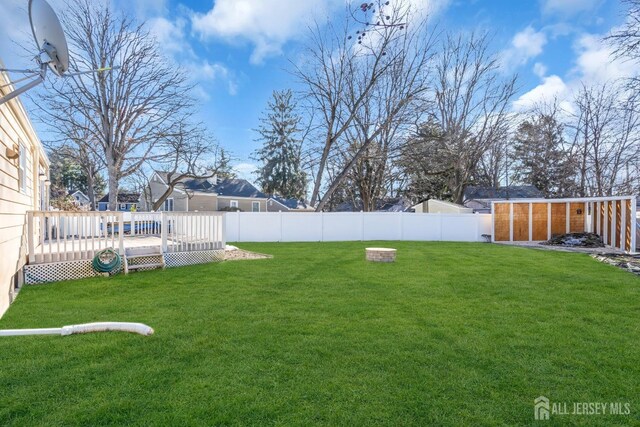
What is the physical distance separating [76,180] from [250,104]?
26.9 m

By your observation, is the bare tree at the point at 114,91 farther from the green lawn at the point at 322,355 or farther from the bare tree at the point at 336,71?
the green lawn at the point at 322,355

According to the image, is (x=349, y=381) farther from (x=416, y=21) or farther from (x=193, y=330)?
(x=416, y=21)

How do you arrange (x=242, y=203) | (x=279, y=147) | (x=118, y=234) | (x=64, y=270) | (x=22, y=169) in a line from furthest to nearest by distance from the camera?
(x=279, y=147) < (x=242, y=203) < (x=118, y=234) < (x=64, y=270) < (x=22, y=169)

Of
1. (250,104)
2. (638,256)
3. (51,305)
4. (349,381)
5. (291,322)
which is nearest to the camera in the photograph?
(349,381)

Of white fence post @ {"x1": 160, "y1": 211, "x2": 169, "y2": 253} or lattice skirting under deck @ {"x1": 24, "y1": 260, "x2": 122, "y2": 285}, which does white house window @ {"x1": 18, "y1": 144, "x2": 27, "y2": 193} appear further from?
white fence post @ {"x1": 160, "y1": 211, "x2": 169, "y2": 253}

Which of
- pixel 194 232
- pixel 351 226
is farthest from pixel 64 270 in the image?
pixel 351 226

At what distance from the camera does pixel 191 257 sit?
8.33 m

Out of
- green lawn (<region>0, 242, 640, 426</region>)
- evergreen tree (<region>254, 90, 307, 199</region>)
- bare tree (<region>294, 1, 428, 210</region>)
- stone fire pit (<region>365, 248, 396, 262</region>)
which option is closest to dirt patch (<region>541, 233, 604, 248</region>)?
green lawn (<region>0, 242, 640, 426</region>)

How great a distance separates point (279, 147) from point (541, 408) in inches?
1332

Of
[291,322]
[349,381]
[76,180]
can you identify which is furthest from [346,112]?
[76,180]

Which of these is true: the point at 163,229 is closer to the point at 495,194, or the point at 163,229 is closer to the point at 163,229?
the point at 163,229

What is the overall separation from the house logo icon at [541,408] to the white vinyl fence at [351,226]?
12988mm

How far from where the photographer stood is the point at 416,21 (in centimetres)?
1798

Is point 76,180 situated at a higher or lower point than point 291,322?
higher
